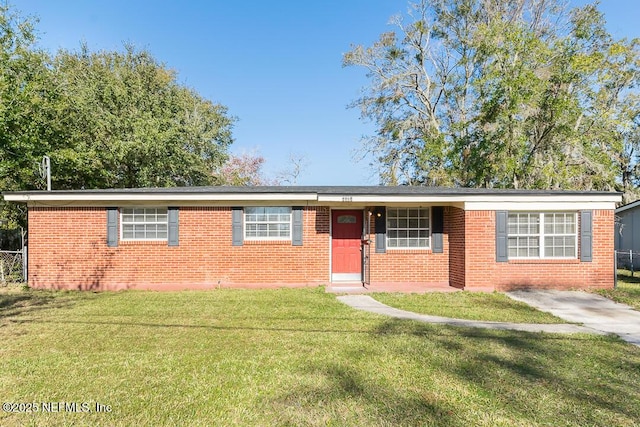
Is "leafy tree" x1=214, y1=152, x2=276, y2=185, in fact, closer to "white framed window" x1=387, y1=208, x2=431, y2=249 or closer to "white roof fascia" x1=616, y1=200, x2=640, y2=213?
"white framed window" x1=387, y1=208, x2=431, y2=249

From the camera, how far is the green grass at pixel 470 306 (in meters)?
7.05

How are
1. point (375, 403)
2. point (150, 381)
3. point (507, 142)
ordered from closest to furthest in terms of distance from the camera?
point (375, 403)
point (150, 381)
point (507, 142)

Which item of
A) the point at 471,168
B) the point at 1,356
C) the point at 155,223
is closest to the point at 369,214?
the point at 155,223

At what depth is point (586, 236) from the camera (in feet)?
32.2

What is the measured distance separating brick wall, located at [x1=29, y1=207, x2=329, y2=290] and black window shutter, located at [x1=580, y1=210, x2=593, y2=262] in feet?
23.2

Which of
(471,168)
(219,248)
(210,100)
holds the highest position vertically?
(210,100)

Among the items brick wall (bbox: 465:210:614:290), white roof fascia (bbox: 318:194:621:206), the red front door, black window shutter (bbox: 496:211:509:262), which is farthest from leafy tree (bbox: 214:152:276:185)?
black window shutter (bbox: 496:211:509:262)

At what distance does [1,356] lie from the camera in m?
4.70

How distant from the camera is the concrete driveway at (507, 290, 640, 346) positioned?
6.37 metres

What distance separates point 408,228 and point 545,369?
6.52m

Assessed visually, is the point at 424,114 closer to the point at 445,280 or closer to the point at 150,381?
the point at 445,280

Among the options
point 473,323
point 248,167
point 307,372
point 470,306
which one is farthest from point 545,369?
point 248,167

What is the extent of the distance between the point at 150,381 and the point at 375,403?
2.45 m

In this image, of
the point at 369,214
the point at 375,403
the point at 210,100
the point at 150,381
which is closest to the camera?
the point at 375,403
